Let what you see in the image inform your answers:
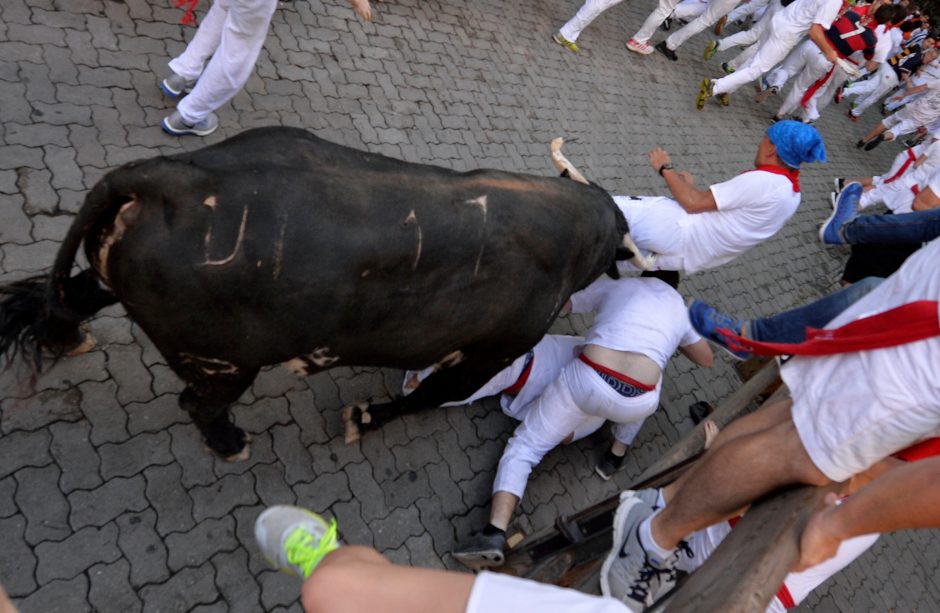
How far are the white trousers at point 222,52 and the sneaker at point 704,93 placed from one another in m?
7.02

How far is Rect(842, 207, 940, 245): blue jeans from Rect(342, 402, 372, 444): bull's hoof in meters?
3.97

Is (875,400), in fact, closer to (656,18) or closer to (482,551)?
(482,551)

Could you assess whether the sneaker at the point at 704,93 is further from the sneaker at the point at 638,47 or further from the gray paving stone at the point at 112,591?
the gray paving stone at the point at 112,591

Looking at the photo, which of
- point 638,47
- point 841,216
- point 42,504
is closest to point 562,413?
point 42,504

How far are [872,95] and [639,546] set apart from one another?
42.5 ft

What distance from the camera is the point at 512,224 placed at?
2.65 m

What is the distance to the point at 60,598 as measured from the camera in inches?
93.0

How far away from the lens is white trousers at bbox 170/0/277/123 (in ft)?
11.3

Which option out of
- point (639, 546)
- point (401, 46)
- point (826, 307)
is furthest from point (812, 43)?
point (639, 546)

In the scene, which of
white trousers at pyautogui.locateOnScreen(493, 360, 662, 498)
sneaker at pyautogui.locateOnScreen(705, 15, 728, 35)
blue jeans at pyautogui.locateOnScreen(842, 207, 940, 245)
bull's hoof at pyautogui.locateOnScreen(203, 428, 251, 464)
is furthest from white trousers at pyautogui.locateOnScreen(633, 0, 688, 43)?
bull's hoof at pyautogui.locateOnScreen(203, 428, 251, 464)

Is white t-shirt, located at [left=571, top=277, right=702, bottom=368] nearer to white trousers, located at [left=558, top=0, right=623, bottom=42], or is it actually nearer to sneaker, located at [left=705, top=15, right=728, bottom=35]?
white trousers, located at [left=558, top=0, right=623, bottom=42]

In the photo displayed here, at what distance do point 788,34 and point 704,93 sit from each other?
1.23m

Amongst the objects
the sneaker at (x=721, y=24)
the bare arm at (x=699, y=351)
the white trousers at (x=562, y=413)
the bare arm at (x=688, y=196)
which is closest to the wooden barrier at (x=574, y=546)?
the white trousers at (x=562, y=413)

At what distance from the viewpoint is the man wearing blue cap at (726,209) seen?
3.69 metres
